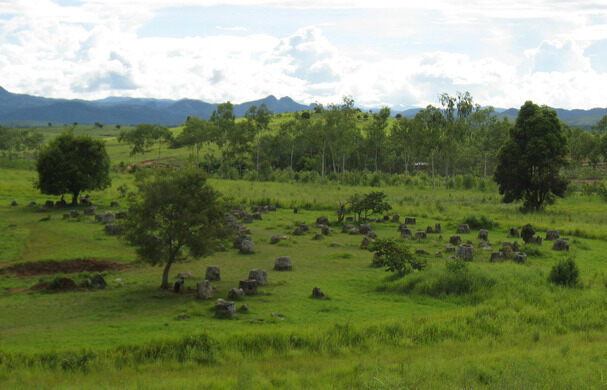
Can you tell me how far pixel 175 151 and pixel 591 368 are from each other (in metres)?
127

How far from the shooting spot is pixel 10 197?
1870 inches

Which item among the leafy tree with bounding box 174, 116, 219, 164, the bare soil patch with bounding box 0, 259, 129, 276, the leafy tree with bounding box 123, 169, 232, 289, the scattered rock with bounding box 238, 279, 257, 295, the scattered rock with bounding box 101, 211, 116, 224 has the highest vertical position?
the leafy tree with bounding box 174, 116, 219, 164

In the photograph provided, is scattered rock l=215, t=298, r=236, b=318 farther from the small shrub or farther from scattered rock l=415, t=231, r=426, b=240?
scattered rock l=415, t=231, r=426, b=240

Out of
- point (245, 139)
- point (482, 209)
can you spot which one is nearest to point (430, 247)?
point (482, 209)

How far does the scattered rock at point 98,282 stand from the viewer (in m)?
18.3

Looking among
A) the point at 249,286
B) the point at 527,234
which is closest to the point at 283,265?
the point at 249,286

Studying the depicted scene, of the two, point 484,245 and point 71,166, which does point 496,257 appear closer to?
point 484,245

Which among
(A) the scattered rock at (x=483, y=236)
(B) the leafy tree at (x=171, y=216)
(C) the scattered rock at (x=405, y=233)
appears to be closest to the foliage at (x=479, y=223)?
(A) the scattered rock at (x=483, y=236)

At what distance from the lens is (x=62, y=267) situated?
2175 centimetres

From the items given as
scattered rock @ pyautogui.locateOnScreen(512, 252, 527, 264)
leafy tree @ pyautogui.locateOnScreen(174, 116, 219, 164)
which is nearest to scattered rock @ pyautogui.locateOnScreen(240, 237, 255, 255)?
scattered rock @ pyautogui.locateOnScreen(512, 252, 527, 264)

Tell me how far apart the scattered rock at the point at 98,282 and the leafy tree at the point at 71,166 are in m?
25.3

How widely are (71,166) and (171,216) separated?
89.1 feet

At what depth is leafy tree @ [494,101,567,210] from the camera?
140 ft

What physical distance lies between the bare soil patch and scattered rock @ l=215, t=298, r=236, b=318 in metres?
8.69
